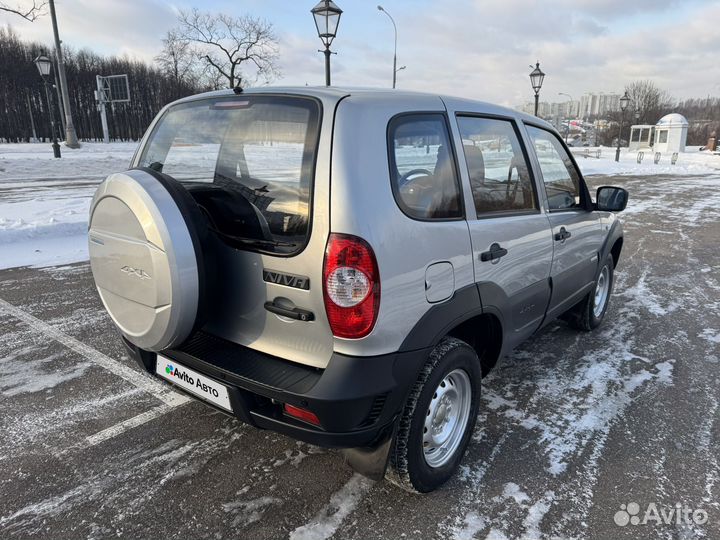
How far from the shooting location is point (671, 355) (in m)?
4.05

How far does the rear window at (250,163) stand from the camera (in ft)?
6.83

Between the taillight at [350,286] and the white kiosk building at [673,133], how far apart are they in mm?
47398

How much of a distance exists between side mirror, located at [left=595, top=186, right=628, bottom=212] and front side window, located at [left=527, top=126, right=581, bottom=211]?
0.77ft

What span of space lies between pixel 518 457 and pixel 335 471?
101cm

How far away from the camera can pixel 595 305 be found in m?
4.55

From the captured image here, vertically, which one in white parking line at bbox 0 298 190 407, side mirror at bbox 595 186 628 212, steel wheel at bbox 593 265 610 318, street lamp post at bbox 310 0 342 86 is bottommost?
white parking line at bbox 0 298 190 407

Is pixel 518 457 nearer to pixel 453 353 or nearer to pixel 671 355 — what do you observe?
pixel 453 353

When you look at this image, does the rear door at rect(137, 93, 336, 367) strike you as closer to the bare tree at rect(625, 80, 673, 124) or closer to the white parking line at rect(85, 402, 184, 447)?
the white parking line at rect(85, 402, 184, 447)

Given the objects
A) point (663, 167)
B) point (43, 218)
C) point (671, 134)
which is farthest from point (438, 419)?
point (671, 134)

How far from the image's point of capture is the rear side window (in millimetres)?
2141

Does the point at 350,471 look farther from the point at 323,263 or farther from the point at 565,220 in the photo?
the point at 565,220

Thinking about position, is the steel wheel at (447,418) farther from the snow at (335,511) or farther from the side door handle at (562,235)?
the side door handle at (562,235)

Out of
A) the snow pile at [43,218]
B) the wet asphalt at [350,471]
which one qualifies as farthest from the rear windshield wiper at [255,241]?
the snow pile at [43,218]

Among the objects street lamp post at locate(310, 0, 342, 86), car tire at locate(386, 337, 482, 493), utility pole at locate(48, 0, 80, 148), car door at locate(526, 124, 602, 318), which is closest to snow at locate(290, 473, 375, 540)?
car tire at locate(386, 337, 482, 493)
